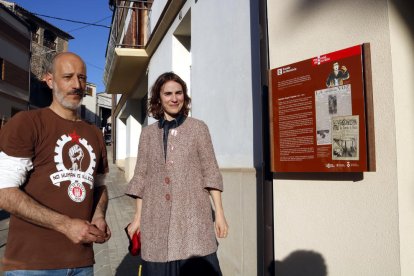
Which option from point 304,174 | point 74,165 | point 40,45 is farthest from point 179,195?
point 40,45

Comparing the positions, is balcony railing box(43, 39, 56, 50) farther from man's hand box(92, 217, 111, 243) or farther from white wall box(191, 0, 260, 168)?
man's hand box(92, 217, 111, 243)

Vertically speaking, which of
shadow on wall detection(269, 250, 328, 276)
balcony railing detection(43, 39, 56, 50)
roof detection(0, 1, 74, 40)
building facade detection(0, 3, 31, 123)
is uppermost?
roof detection(0, 1, 74, 40)

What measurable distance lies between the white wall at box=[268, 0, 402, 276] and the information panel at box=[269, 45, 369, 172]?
0.12 m

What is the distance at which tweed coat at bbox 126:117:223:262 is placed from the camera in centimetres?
255

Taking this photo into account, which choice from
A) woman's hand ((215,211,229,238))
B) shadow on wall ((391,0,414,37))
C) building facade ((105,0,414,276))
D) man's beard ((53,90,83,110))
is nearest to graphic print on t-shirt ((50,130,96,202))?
man's beard ((53,90,83,110))

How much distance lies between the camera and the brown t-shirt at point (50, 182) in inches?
74.5

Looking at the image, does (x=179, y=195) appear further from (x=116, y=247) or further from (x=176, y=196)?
(x=116, y=247)

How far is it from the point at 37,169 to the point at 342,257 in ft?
6.57

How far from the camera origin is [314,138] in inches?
108

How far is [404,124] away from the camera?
2.40m

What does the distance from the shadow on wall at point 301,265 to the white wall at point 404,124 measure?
66 cm

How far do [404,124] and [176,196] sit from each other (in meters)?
1.49

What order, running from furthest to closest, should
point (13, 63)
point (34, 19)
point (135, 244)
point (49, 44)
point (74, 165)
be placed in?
point (49, 44), point (34, 19), point (13, 63), point (135, 244), point (74, 165)

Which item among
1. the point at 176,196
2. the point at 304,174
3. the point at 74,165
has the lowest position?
the point at 176,196
